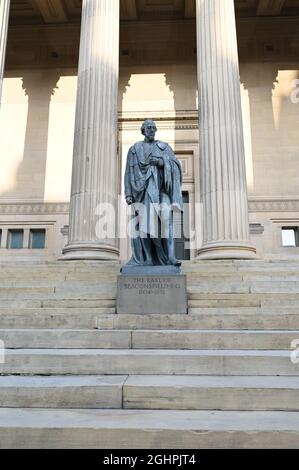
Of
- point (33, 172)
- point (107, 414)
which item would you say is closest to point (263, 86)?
point (33, 172)

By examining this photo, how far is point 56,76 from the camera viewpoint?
60.4 ft

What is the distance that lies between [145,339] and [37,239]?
1271 centimetres

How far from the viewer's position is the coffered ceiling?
17.5 meters

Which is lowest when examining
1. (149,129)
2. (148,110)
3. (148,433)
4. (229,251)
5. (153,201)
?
(148,433)

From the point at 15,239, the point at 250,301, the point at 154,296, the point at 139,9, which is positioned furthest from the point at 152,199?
the point at 139,9

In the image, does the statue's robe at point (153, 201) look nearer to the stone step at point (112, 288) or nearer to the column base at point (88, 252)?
the stone step at point (112, 288)

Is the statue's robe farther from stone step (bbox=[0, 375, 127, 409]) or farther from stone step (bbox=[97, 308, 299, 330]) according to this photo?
stone step (bbox=[0, 375, 127, 409])

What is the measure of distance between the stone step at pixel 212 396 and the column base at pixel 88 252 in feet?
21.4

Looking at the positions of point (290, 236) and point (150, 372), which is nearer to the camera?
point (150, 372)

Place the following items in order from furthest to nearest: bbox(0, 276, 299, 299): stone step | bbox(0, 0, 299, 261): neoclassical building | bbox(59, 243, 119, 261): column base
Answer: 1. bbox(0, 0, 299, 261): neoclassical building
2. bbox(59, 243, 119, 261): column base
3. bbox(0, 276, 299, 299): stone step

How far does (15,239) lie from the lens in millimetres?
17250

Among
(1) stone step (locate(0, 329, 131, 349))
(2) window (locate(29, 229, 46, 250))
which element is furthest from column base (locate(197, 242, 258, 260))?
(2) window (locate(29, 229, 46, 250))

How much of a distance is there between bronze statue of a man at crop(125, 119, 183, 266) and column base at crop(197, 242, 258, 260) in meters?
3.20

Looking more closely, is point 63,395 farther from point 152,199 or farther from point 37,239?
point 37,239
